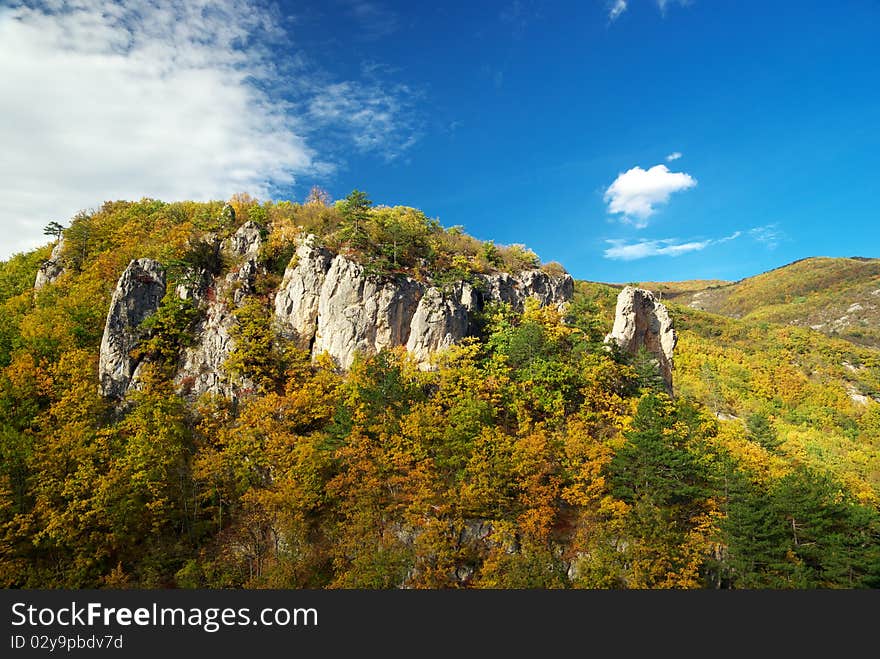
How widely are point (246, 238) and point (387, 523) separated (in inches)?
→ 1227

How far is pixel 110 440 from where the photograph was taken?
28.2 m

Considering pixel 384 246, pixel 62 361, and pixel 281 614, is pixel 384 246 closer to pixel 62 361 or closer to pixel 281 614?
pixel 62 361

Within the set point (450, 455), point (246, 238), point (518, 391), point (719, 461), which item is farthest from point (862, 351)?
point (246, 238)

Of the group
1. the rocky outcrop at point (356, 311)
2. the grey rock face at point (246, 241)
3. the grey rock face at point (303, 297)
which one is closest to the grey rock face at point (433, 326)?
the rocky outcrop at point (356, 311)

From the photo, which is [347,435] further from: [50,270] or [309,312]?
[50,270]

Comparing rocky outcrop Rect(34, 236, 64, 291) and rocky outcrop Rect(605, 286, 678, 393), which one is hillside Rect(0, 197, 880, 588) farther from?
rocky outcrop Rect(605, 286, 678, 393)

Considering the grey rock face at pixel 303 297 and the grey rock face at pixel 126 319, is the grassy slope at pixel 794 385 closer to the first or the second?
the grey rock face at pixel 303 297

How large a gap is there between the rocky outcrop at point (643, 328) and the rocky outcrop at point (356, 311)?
53.2 ft

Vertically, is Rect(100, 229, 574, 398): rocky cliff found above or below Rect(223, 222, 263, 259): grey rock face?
below

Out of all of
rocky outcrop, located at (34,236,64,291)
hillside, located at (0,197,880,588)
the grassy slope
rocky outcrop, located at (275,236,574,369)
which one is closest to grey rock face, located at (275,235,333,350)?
rocky outcrop, located at (275,236,574,369)

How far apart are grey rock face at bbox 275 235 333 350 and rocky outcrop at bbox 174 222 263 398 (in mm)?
3634

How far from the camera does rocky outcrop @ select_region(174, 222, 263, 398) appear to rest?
34531 mm

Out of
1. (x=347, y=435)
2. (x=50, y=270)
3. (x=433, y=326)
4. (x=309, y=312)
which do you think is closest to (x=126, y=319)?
(x=309, y=312)

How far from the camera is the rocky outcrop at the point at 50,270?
145ft
